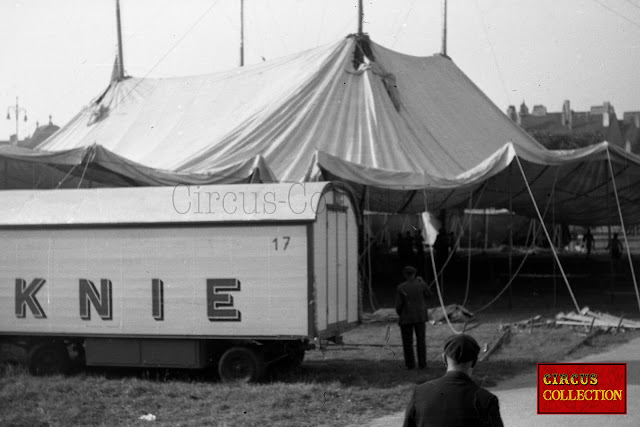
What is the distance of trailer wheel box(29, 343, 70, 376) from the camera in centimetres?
1198

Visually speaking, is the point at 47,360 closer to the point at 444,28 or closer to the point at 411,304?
the point at 411,304

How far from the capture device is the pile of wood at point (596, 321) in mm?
14930

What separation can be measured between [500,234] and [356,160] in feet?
119

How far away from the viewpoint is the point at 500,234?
53.9m

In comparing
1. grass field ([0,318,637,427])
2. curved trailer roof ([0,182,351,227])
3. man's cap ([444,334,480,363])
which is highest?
curved trailer roof ([0,182,351,227])

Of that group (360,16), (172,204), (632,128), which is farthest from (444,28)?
(632,128)

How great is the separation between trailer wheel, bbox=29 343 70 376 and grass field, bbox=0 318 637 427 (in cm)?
18

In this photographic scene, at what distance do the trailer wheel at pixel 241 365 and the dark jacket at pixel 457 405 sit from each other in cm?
699

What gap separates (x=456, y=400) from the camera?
13.8ft

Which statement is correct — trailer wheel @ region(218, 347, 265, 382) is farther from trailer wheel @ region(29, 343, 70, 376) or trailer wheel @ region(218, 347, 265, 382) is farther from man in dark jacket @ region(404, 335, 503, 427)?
man in dark jacket @ region(404, 335, 503, 427)

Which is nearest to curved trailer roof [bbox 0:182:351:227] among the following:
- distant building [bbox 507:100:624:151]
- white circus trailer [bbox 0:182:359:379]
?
white circus trailer [bbox 0:182:359:379]

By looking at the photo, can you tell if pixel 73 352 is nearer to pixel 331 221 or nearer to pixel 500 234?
pixel 331 221

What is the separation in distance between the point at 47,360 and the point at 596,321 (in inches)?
363

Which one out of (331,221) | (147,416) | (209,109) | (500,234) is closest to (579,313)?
(331,221)
